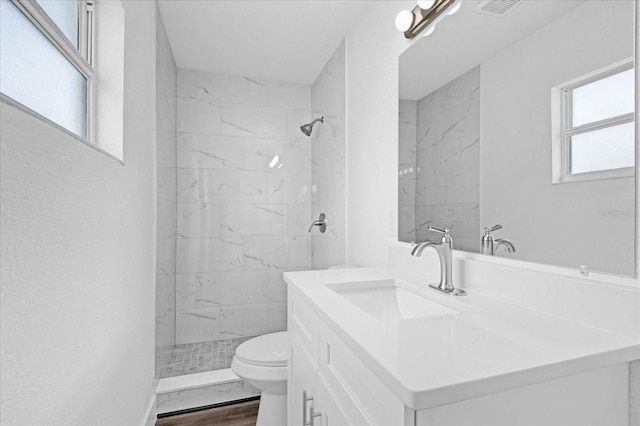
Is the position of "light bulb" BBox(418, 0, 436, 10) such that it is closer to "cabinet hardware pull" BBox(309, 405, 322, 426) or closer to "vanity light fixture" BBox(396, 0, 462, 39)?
"vanity light fixture" BBox(396, 0, 462, 39)

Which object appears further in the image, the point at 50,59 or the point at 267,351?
the point at 267,351

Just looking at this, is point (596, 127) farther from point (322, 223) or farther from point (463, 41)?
point (322, 223)

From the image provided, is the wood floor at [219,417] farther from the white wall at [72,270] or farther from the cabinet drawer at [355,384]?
the cabinet drawer at [355,384]

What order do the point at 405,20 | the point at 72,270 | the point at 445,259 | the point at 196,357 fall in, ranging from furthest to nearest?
the point at 196,357 < the point at 405,20 < the point at 445,259 < the point at 72,270

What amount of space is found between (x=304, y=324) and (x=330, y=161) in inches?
65.0

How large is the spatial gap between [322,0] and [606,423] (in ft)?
7.29

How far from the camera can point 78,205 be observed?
910 millimetres

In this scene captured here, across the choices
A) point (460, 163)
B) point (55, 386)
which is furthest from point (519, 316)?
point (55, 386)

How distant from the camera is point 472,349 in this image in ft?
2.19

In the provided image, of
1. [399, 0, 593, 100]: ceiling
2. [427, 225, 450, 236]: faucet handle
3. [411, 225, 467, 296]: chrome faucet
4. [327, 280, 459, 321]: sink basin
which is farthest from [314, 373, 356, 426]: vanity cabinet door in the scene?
[399, 0, 593, 100]: ceiling

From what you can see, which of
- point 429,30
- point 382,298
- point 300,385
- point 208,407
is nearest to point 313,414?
point 300,385

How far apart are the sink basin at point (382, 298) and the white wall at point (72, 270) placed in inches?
31.3

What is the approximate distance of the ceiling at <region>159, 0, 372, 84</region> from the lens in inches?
80.0

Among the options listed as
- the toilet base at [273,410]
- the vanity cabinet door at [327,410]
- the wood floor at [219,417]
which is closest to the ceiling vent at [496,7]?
the vanity cabinet door at [327,410]
